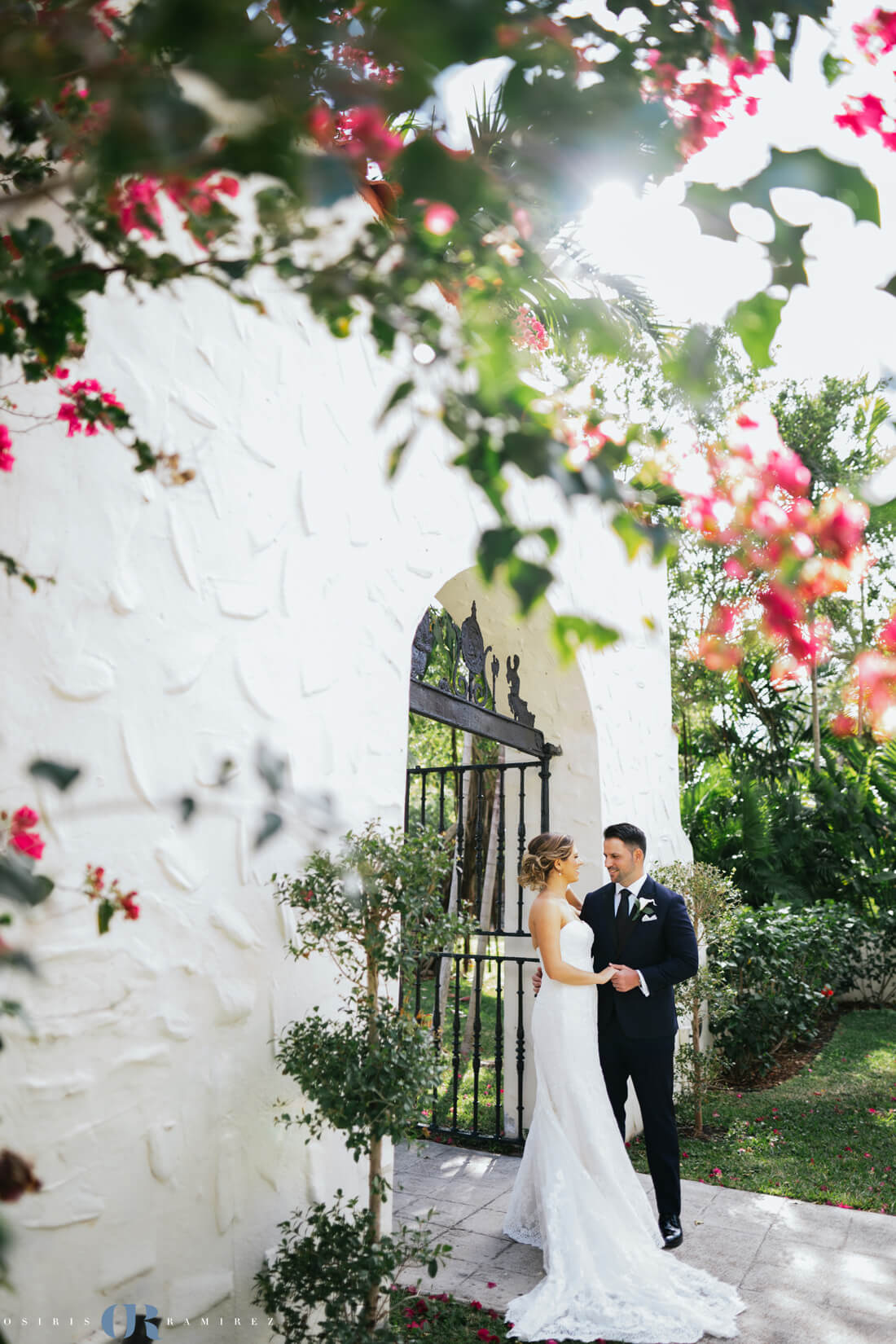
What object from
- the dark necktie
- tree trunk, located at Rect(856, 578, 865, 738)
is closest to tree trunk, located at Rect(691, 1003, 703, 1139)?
the dark necktie

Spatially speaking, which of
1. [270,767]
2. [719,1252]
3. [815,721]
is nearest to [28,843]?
[270,767]

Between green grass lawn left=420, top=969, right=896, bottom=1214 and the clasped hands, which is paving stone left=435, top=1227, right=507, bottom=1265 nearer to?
green grass lawn left=420, top=969, right=896, bottom=1214

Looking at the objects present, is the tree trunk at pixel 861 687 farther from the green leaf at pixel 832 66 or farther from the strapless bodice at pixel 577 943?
the green leaf at pixel 832 66

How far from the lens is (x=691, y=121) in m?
2.34

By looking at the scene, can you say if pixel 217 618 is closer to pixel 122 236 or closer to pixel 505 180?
pixel 122 236

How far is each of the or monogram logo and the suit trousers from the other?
2230 millimetres

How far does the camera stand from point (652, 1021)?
3984 millimetres

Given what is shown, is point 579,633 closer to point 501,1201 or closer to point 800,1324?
point 800,1324

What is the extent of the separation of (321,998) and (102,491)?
1670 millimetres

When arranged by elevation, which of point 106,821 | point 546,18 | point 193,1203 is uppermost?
point 546,18

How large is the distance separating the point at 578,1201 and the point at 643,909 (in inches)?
46.7

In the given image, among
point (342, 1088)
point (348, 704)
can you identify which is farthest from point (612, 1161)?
point (348, 704)

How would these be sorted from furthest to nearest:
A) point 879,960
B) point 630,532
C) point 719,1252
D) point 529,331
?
point 879,960 < point 529,331 < point 719,1252 < point 630,532

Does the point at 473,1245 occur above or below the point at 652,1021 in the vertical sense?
below
